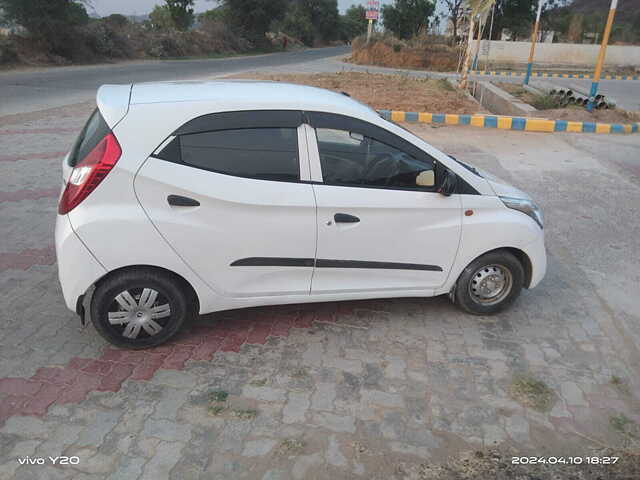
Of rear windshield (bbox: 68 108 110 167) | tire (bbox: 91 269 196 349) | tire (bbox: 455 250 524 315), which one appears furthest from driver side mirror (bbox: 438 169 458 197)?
rear windshield (bbox: 68 108 110 167)

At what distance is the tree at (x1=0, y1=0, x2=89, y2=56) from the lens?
24.2 meters

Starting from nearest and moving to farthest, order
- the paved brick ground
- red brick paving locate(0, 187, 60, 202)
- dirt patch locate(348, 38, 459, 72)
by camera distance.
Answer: the paved brick ground
red brick paving locate(0, 187, 60, 202)
dirt patch locate(348, 38, 459, 72)

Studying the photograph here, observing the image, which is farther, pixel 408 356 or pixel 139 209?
pixel 408 356

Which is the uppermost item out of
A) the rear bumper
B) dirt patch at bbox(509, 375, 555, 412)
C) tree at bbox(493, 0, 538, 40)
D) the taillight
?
tree at bbox(493, 0, 538, 40)

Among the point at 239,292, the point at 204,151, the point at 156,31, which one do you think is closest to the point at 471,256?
the point at 239,292

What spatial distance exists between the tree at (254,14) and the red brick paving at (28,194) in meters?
44.2

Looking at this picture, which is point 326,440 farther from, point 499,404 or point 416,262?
point 416,262

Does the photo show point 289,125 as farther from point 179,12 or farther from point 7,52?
point 179,12

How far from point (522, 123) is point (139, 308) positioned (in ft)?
37.2

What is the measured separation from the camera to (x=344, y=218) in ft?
11.3

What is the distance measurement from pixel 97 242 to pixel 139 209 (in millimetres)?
316

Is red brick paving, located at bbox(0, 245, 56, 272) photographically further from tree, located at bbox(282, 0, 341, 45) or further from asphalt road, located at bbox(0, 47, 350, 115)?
tree, located at bbox(282, 0, 341, 45)

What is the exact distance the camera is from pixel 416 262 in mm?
3752

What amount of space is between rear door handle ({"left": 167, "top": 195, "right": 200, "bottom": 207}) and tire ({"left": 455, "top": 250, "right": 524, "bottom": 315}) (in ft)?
6.86
